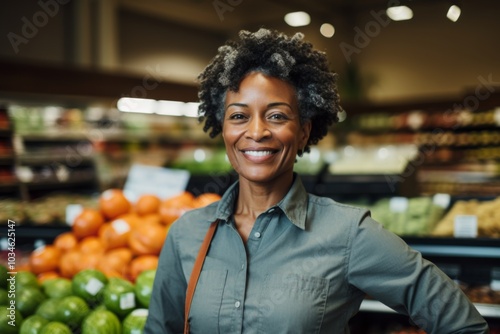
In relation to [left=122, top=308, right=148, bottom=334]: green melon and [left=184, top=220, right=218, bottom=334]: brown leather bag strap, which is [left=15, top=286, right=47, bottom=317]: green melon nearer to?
[left=122, top=308, right=148, bottom=334]: green melon

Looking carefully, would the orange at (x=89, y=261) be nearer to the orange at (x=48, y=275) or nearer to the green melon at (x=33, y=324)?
the orange at (x=48, y=275)

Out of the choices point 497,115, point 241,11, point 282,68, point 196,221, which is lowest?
point 196,221

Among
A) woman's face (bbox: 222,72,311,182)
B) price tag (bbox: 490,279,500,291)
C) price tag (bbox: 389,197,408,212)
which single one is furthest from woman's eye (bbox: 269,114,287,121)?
price tag (bbox: 389,197,408,212)

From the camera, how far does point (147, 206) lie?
3531 mm

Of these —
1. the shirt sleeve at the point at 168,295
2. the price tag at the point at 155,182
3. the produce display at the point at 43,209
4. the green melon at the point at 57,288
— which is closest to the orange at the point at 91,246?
the green melon at the point at 57,288

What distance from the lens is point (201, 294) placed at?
5.57 ft

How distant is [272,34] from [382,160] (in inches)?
189

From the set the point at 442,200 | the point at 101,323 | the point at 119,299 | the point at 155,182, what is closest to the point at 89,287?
the point at 119,299

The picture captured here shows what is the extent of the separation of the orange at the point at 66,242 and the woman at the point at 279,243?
1568 millimetres

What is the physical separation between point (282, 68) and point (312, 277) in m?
0.61

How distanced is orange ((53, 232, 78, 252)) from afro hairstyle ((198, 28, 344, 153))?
181cm

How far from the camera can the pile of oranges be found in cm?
302

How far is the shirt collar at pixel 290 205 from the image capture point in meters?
1.70

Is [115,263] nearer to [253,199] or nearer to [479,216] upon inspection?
[253,199]
